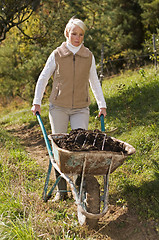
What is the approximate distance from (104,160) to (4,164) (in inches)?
94.6

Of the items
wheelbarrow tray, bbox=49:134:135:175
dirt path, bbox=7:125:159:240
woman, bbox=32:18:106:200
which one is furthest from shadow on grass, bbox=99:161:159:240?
woman, bbox=32:18:106:200

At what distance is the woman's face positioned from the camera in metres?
3.11

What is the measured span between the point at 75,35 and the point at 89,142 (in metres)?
1.26

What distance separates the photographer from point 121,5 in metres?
16.6

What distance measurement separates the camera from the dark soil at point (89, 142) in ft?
8.44

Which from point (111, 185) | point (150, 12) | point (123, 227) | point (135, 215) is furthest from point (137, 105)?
point (150, 12)

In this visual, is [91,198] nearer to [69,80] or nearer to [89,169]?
[89,169]

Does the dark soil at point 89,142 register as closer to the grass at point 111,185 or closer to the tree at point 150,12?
the grass at point 111,185

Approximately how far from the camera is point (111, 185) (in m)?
3.74

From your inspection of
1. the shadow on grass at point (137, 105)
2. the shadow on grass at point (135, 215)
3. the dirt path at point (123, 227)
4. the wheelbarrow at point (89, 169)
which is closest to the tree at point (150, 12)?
the shadow on grass at point (137, 105)

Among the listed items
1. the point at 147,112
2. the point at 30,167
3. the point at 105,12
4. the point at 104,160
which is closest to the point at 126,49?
the point at 105,12

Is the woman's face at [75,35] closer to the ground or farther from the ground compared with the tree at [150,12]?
closer to the ground

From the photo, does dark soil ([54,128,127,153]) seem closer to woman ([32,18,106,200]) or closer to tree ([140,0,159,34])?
woman ([32,18,106,200])

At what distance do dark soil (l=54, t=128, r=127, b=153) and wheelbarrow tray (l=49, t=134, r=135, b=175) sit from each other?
10 cm
